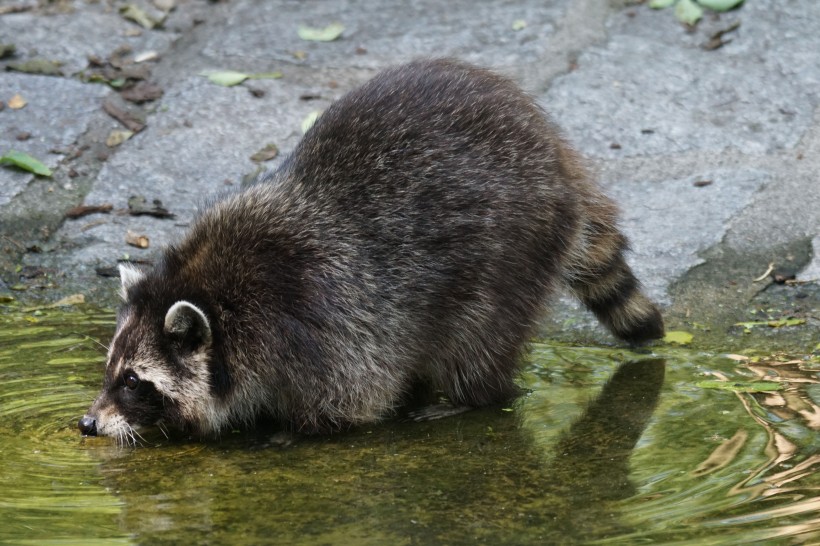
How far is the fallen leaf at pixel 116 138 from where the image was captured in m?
7.54

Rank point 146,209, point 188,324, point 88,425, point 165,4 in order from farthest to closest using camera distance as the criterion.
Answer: point 165,4
point 146,209
point 188,324
point 88,425

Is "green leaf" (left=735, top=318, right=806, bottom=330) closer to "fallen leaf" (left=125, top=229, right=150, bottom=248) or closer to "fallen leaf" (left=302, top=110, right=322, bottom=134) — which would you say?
"fallen leaf" (left=302, top=110, right=322, bottom=134)

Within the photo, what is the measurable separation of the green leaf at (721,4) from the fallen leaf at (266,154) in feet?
10.3

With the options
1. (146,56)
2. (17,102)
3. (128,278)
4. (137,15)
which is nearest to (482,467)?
(128,278)

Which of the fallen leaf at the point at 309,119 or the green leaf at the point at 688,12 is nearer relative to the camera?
the fallen leaf at the point at 309,119

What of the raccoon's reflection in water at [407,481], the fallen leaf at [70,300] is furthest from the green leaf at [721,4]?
the fallen leaf at [70,300]

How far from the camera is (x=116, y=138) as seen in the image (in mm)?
7551

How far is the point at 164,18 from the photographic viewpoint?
8641mm

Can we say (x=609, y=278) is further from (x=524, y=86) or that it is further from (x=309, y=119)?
(x=309, y=119)

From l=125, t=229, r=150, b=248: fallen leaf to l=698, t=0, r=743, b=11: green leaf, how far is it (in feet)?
13.6

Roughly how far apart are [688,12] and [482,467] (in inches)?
186

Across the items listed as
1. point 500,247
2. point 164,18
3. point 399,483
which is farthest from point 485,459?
point 164,18

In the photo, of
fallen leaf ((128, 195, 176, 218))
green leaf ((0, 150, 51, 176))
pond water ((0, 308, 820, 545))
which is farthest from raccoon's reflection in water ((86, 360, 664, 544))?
green leaf ((0, 150, 51, 176))

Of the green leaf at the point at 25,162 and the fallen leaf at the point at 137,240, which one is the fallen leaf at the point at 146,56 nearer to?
the green leaf at the point at 25,162
